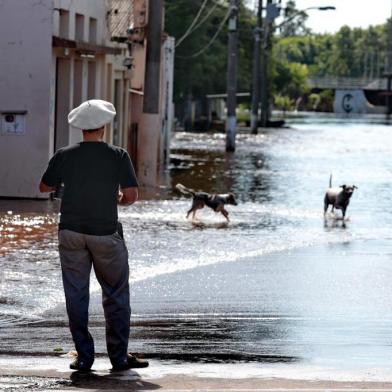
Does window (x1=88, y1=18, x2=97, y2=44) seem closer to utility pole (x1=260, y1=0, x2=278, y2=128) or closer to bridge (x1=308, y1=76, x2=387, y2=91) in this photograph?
utility pole (x1=260, y1=0, x2=278, y2=128)

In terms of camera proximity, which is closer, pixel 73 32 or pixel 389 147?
pixel 73 32

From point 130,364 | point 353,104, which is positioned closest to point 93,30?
point 130,364

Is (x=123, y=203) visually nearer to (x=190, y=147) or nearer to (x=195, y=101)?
(x=190, y=147)

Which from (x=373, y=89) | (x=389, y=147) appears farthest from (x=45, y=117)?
(x=373, y=89)

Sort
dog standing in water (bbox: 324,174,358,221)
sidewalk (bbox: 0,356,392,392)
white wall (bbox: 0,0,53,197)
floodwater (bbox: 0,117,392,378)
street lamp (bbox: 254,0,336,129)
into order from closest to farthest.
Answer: sidewalk (bbox: 0,356,392,392), floodwater (bbox: 0,117,392,378), dog standing in water (bbox: 324,174,358,221), white wall (bbox: 0,0,53,197), street lamp (bbox: 254,0,336,129)

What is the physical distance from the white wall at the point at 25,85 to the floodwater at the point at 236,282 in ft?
3.17

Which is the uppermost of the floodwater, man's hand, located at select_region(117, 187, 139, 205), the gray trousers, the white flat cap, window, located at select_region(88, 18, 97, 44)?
window, located at select_region(88, 18, 97, 44)

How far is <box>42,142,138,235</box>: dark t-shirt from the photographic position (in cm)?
959

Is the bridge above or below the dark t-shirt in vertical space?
below

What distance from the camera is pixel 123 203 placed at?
9773 mm

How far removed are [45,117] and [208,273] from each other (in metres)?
9.88

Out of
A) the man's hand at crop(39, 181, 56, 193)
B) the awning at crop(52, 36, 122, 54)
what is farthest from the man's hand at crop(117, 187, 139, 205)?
the awning at crop(52, 36, 122, 54)

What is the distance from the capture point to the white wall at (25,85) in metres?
25.0

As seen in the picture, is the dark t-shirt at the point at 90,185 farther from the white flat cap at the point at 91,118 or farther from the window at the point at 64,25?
the window at the point at 64,25
